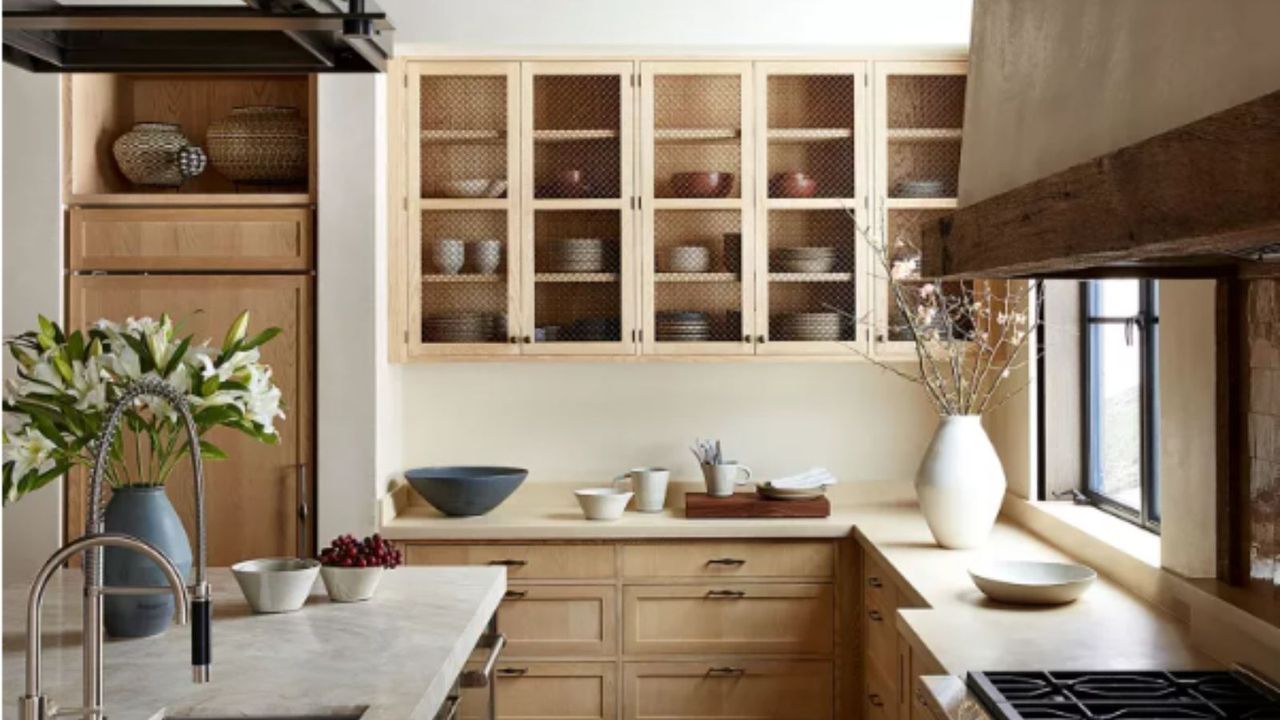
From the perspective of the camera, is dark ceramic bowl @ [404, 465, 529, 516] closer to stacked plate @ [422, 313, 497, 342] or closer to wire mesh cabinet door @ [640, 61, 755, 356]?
stacked plate @ [422, 313, 497, 342]

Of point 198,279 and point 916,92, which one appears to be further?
point 916,92

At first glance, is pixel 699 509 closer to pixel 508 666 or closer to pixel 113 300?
pixel 508 666

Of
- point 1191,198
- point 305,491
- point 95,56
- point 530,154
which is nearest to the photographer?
point 1191,198

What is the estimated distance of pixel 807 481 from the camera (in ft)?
14.8

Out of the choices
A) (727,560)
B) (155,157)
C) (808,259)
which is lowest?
(727,560)

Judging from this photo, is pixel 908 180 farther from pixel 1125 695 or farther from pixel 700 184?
pixel 1125 695

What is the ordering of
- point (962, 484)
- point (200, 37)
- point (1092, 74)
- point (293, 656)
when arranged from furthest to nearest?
point (962, 484) → point (200, 37) → point (293, 656) → point (1092, 74)

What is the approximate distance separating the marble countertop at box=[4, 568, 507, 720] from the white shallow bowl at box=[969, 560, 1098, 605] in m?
1.10

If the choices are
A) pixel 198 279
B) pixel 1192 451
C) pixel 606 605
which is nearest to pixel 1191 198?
pixel 1192 451

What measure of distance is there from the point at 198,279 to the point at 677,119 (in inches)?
63.0

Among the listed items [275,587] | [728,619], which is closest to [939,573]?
[728,619]

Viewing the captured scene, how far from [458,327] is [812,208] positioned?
1218mm

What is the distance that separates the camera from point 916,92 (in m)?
4.53

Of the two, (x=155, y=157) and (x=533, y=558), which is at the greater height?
(x=155, y=157)
